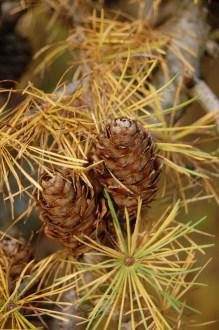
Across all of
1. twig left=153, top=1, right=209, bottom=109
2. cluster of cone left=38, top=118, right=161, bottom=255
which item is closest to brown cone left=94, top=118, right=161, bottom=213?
cluster of cone left=38, top=118, right=161, bottom=255

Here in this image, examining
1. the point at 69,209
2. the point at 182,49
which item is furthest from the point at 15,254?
the point at 182,49

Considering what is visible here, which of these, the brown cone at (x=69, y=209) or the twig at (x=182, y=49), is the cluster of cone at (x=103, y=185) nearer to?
the brown cone at (x=69, y=209)

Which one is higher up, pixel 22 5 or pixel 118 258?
pixel 22 5

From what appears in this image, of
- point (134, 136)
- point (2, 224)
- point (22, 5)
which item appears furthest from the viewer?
point (22, 5)

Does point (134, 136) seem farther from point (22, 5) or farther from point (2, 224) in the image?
point (22, 5)

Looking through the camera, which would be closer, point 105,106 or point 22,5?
point 105,106

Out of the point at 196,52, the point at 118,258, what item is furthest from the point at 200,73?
the point at 118,258

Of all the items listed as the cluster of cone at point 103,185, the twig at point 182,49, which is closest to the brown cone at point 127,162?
the cluster of cone at point 103,185

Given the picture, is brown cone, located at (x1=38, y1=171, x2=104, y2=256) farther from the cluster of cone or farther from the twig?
the twig
